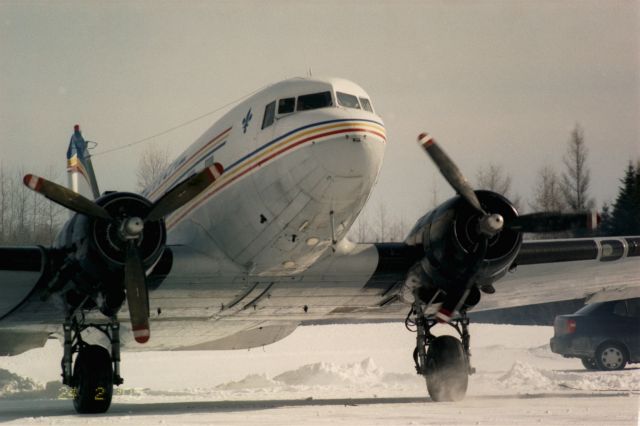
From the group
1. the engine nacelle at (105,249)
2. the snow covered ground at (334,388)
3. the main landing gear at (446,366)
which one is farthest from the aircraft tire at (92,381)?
the main landing gear at (446,366)

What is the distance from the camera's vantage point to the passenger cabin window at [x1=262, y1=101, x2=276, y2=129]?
15031 mm

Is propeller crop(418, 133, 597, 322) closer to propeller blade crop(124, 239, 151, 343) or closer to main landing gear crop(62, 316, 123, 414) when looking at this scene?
propeller blade crop(124, 239, 151, 343)

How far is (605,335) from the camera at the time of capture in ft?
86.8

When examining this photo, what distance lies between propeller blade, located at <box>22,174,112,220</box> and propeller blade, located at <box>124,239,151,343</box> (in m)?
0.69

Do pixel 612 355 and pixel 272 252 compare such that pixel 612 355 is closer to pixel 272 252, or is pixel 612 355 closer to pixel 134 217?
pixel 272 252

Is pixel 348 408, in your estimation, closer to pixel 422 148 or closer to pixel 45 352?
pixel 422 148

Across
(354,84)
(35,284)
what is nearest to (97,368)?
(35,284)

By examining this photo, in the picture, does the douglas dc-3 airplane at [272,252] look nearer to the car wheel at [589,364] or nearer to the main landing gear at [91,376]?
the main landing gear at [91,376]

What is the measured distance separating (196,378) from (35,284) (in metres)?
13.6

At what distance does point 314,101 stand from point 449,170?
2623 millimetres

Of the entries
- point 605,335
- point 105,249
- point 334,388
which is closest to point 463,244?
point 105,249

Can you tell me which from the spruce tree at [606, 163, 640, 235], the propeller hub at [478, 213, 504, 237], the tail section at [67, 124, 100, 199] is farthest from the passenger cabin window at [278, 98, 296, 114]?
the spruce tree at [606, 163, 640, 235]

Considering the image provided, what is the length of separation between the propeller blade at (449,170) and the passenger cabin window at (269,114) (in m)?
2.50

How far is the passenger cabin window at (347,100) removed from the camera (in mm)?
14289
